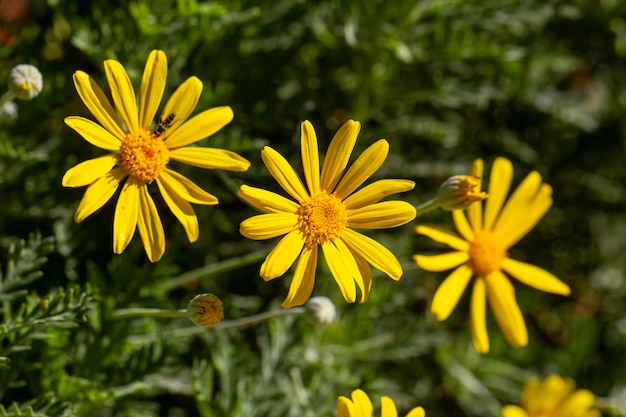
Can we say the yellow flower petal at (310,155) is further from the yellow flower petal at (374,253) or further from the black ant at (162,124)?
the black ant at (162,124)

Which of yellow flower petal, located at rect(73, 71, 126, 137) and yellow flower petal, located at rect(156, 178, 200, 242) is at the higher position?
yellow flower petal, located at rect(73, 71, 126, 137)

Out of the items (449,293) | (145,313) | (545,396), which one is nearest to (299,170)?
(449,293)

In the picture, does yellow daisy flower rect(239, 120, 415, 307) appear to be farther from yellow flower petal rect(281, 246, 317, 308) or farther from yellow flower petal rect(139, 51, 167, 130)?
yellow flower petal rect(139, 51, 167, 130)

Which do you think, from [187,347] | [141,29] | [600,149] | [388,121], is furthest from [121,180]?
[600,149]

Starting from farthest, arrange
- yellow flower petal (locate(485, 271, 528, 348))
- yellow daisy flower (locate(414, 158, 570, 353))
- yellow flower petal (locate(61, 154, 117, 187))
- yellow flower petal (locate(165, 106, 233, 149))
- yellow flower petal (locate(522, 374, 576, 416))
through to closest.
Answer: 1. yellow flower petal (locate(522, 374, 576, 416))
2. yellow flower petal (locate(485, 271, 528, 348))
3. yellow daisy flower (locate(414, 158, 570, 353))
4. yellow flower petal (locate(165, 106, 233, 149))
5. yellow flower petal (locate(61, 154, 117, 187))

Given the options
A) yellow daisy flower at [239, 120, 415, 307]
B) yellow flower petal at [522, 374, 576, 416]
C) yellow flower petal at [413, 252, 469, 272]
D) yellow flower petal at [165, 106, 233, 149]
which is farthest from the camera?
yellow flower petal at [522, 374, 576, 416]

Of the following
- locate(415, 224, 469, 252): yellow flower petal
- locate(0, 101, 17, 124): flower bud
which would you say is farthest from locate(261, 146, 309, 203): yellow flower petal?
locate(0, 101, 17, 124): flower bud

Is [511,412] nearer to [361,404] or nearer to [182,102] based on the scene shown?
[361,404]

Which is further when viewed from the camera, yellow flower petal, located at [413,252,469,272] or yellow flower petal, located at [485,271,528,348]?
yellow flower petal, located at [485,271,528,348]
